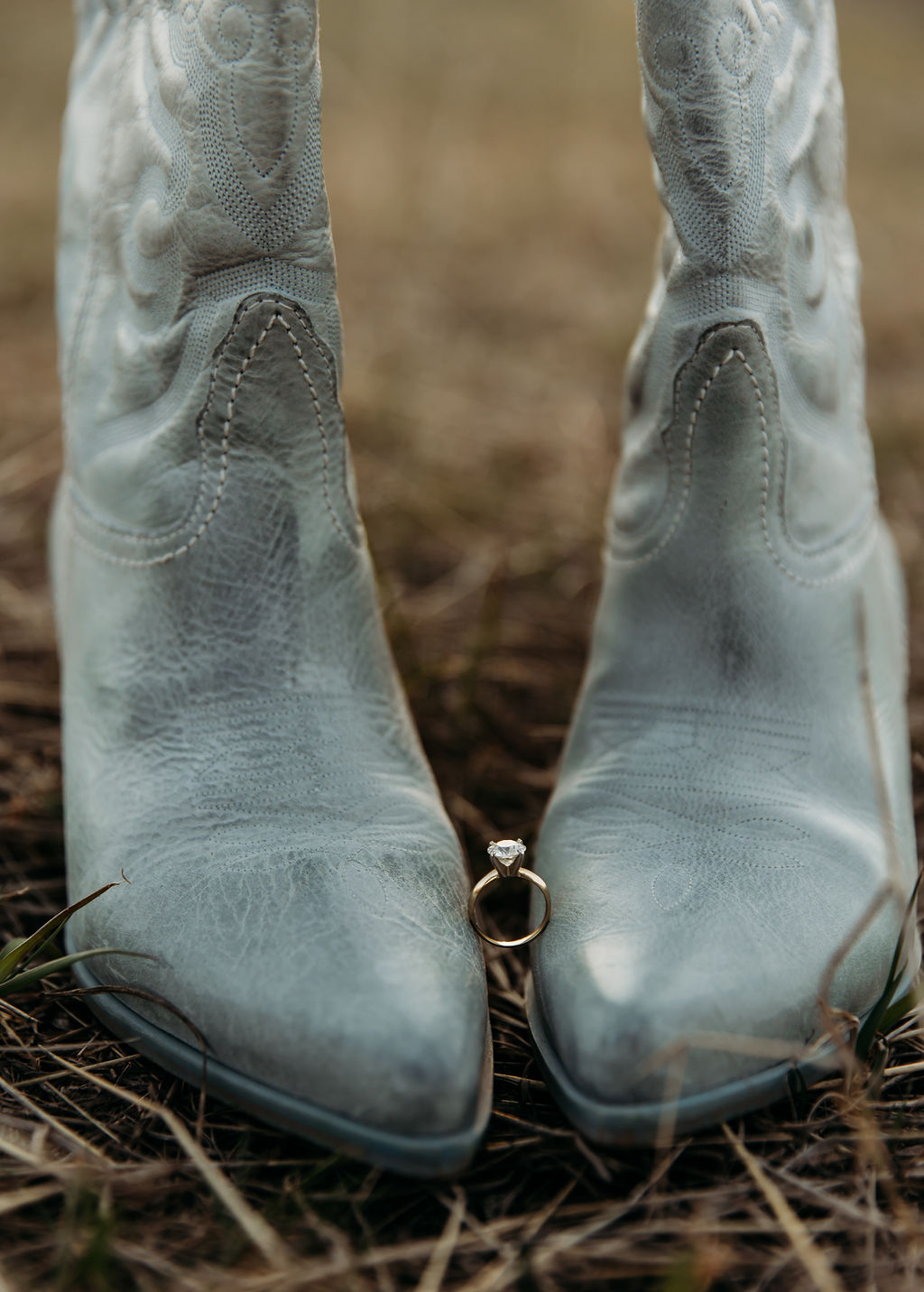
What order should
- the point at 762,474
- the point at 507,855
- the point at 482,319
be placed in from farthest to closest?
the point at 482,319 → the point at 762,474 → the point at 507,855

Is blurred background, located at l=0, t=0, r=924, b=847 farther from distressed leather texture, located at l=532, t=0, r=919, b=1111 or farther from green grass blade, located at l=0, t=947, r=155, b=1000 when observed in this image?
green grass blade, located at l=0, t=947, r=155, b=1000

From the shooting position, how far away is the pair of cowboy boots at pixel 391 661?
85 cm

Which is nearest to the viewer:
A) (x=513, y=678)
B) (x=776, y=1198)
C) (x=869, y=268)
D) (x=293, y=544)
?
(x=776, y=1198)

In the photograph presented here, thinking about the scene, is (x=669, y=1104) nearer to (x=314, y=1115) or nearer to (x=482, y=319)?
(x=314, y=1115)

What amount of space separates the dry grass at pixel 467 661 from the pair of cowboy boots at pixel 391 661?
5cm

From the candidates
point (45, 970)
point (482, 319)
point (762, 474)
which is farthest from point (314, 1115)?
point (482, 319)

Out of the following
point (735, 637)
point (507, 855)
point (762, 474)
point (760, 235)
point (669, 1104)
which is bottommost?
point (669, 1104)

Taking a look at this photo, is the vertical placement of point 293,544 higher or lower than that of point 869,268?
lower

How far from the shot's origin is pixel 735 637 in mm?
1089

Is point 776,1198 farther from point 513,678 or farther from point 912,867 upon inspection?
point 513,678

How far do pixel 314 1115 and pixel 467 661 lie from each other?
0.81 m

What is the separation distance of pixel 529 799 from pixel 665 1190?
1.85 feet

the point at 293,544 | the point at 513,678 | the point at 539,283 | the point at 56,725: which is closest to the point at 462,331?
the point at 539,283

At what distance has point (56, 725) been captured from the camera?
56.2 inches
